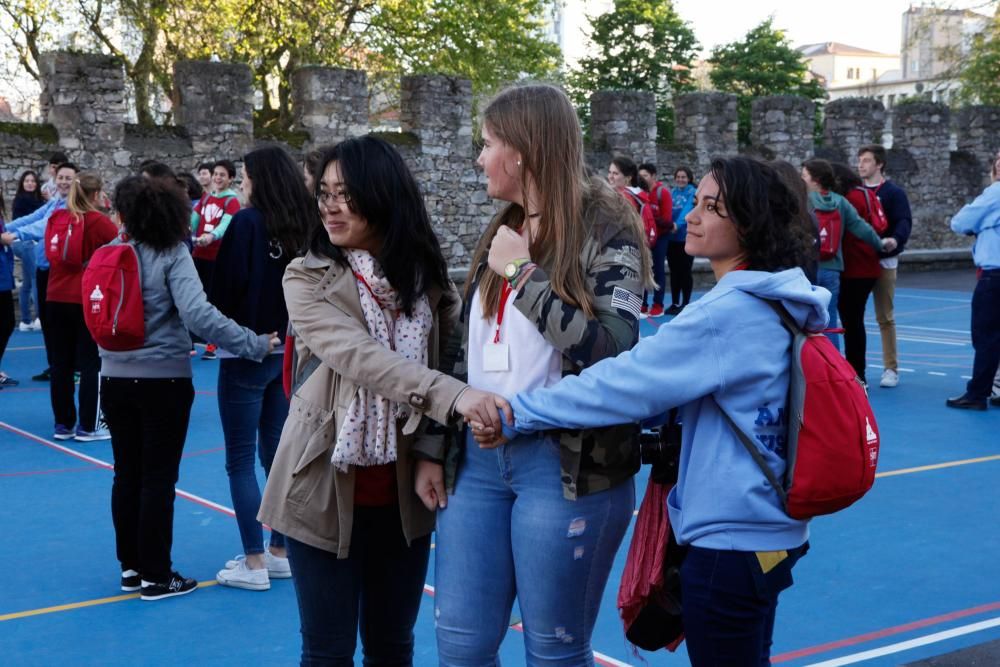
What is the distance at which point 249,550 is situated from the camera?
5.04m

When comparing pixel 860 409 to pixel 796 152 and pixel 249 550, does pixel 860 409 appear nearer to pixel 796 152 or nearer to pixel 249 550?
pixel 249 550

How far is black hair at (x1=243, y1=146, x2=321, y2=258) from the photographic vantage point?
473 cm

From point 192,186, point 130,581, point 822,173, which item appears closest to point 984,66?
point 822,173

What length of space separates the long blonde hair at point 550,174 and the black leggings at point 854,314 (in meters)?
7.16

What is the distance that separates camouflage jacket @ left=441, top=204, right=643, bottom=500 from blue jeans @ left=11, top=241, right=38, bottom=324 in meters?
10.8

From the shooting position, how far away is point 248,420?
4.88 meters

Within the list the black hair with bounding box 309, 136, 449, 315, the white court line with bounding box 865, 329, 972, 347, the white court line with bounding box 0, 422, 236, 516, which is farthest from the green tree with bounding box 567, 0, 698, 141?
the black hair with bounding box 309, 136, 449, 315

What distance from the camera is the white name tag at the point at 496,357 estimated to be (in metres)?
2.70

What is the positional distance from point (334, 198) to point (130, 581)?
2.72 meters

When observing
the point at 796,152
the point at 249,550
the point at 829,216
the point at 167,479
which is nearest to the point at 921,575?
the point at 249,550

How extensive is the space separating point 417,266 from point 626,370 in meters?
0.75

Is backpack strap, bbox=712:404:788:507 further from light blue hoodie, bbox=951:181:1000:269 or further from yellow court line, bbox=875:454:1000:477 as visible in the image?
light blue hoodie, bbox=951:181:1000:269

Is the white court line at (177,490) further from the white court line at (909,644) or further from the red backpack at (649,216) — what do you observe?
the red backpack at (649,216)

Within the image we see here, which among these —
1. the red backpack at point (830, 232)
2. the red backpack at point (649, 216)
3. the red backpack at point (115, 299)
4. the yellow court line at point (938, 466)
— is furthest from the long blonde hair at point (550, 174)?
the red backpack at point (649, 216)
